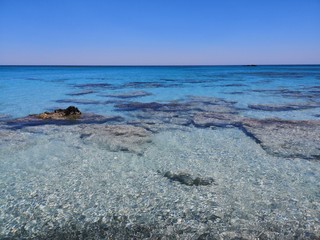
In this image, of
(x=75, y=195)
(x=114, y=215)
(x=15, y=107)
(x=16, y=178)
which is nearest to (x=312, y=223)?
(x=114, y=215)

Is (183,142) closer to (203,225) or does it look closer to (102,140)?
(102,140)

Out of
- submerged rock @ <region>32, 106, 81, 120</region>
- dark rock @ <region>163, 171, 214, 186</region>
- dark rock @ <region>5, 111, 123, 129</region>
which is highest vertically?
submerged rock @ <region>32, 106, 81, 120</region>

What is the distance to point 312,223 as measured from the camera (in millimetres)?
5453

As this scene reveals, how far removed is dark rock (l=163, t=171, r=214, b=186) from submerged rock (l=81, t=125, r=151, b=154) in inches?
87.0

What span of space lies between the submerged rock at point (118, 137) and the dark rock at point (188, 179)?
87.0 inches

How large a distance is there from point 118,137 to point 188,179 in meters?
4.43

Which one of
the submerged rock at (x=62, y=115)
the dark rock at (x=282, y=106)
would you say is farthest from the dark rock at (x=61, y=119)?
the dark rock at (x=282, y=106)

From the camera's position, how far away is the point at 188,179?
7516 millimetres

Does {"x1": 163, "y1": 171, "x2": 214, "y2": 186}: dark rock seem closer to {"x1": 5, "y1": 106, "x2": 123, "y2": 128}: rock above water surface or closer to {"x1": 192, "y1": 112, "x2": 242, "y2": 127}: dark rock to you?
{"x1": 192, "y1": 112, "x2": 242, "y2": 127}: dark rock

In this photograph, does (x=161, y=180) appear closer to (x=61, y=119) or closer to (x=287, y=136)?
(x=287, y=136)

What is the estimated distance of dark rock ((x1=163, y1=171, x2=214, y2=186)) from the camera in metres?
7.27

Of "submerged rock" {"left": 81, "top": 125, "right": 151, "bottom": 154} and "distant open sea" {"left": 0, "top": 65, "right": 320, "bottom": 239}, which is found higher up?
"submerged rock" {"left": 81, "top": 125, "right": 151, "bottom": 154}

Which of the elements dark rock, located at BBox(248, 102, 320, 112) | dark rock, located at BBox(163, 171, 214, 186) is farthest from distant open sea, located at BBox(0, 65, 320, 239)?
dark rock, located at BBox(248, 102, 320, 112)

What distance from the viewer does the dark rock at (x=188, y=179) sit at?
7.27 meters
